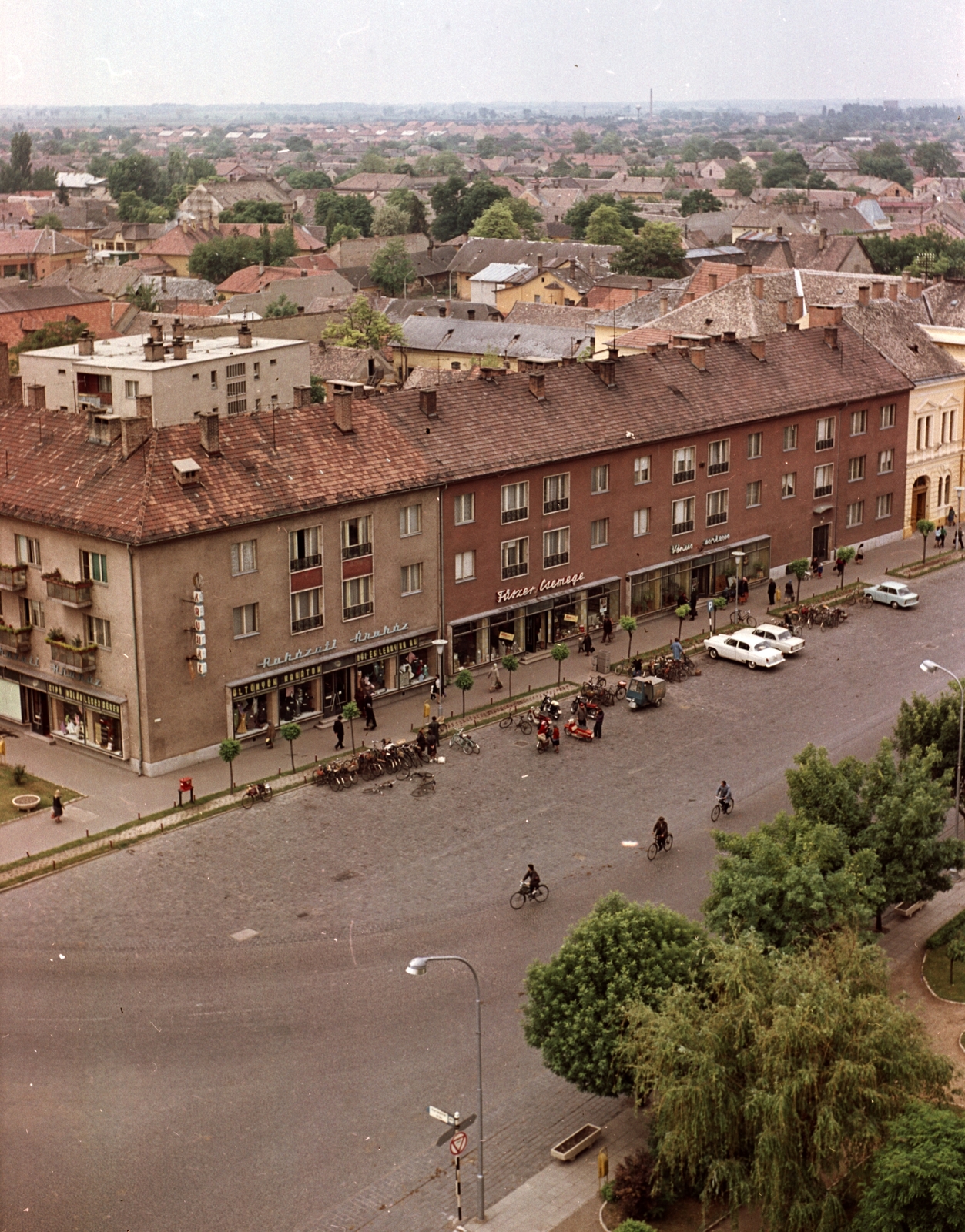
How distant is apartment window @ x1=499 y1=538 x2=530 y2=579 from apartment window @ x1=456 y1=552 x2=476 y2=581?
5.18 ft

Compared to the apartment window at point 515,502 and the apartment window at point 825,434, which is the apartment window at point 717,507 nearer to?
the apartment window at point 825,434

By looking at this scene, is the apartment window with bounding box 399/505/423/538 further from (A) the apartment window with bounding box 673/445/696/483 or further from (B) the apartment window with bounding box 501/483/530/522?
(A) the apartment window with bounding box 673/445/696/483

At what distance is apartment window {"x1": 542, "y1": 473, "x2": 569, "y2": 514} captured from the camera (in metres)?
63.3

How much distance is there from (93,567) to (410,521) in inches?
479

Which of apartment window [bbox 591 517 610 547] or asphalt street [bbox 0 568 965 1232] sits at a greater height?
apartment window [bbox 591 517 610 547]

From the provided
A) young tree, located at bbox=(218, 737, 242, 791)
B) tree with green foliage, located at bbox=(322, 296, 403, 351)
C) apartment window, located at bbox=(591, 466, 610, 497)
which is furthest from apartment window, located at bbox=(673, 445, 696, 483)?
tree with green foliage, located at bbox=(322, 296, 403, 351)

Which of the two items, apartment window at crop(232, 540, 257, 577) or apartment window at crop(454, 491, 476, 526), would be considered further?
apartment window at crop(454, 491, 476, 526)

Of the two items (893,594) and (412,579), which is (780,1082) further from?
(893,594)

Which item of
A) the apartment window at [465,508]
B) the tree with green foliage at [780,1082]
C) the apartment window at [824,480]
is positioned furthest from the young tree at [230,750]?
the apartment window at [824,480]

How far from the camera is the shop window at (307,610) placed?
180ft

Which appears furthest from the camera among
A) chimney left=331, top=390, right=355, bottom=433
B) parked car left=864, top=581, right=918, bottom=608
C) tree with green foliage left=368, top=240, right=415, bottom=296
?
tree with green foliage left=368, top=240, right=415, bottom=296

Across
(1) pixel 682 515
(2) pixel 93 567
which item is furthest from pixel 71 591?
(1) pixel 682 515

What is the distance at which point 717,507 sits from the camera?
7112cm

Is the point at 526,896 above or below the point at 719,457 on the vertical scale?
below
